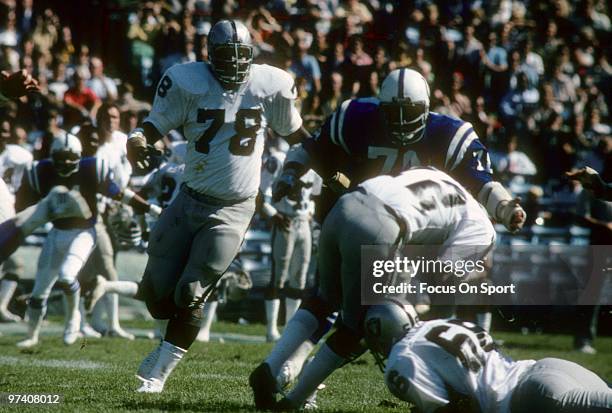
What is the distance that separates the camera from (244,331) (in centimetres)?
1121

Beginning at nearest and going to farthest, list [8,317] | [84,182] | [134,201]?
[134,201], [84,182], [8,317]

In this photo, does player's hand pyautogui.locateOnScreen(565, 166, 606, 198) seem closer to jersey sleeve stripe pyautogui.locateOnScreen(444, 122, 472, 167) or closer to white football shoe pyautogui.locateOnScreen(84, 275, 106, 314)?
jersey sleeve stripe pyautogui.locateOnScreen(444, 122, 472, 167)

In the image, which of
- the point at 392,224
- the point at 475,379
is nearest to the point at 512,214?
the point at 392,224

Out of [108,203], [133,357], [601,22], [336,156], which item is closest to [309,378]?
[336,156]

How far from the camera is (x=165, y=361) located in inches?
229

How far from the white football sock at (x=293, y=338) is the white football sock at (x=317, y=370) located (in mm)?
171

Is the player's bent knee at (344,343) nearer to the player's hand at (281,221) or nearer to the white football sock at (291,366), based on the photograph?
the white football sock at (291,366)

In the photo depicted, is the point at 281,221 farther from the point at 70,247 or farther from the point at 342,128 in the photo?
the point at 342,128

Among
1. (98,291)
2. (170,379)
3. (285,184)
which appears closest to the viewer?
(285,184)

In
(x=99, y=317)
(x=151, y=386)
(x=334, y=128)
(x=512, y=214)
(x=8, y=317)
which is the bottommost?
(x=8, y=317)

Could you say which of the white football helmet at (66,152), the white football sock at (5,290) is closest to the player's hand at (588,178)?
the white football helmet at (66,152)

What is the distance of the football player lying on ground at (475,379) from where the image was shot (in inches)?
158

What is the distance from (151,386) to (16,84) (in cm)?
173

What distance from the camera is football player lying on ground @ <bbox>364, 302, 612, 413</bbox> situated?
13.2 feet
